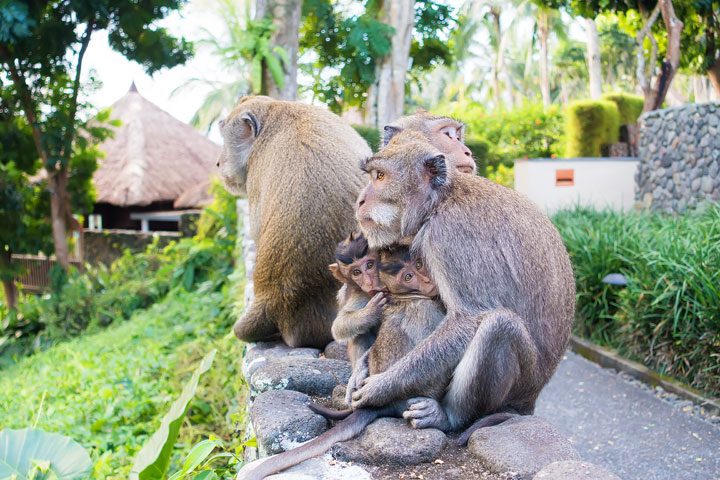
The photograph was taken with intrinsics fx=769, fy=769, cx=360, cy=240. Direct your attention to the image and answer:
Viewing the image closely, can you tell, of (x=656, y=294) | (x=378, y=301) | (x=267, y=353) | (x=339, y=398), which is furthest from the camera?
(x=656, y=294)

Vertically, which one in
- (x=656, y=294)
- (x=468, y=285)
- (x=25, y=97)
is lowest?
(x=656, y=294)

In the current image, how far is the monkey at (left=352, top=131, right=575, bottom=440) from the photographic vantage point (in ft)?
8.71

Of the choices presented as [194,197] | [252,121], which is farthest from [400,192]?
[194,197]

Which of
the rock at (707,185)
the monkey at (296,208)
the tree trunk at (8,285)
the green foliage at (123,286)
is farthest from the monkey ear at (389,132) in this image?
the tree trunk at (8,285)

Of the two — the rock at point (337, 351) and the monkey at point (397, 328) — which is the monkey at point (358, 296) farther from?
the rock at point (337, 351)

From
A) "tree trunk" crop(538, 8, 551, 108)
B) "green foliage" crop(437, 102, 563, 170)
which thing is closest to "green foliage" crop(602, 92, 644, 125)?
"green foliage" crop(437, 102, 563, 170)

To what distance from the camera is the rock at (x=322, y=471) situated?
257 centimetres

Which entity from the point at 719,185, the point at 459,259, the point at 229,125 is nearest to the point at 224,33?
the point at 719,185

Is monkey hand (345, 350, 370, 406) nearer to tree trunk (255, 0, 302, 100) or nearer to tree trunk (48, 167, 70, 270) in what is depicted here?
tree trunk (255, 0, 302, 100)

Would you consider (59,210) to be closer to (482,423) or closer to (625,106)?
(625,106)

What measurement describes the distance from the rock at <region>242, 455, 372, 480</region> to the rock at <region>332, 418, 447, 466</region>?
6 centimetres

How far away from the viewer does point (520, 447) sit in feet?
8.58

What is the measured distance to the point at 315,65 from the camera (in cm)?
1620

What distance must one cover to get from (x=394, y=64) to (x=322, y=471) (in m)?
13.1
